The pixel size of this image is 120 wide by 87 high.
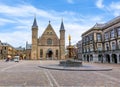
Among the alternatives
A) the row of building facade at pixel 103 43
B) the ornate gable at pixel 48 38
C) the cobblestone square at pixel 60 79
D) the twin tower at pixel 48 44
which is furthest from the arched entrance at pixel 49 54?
the cobblestone square at pixel 60 79

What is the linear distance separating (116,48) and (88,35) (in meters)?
19.8

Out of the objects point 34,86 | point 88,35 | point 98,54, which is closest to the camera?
point 34,86

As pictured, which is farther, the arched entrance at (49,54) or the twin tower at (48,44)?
the arched entrance at (49,54)

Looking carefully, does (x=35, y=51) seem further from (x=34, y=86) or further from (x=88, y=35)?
(x=34, y=86)

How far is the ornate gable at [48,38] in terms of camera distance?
333 feet

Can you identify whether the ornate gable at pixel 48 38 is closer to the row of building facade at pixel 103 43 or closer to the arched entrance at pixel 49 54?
the arched entrance at pixel 49 54

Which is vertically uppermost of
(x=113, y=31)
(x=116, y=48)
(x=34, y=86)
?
(x=113, y=31)

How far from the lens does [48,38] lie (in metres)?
102

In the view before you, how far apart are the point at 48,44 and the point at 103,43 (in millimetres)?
40685

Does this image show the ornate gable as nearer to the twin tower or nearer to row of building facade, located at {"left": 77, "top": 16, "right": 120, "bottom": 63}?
the twin tower

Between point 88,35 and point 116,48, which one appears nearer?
point 116,48

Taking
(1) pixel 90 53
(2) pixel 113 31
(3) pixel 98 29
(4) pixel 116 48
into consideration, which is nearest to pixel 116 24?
(2) pixel 113 31

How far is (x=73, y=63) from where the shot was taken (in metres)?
35.9

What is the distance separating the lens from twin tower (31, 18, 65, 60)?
99.1m
